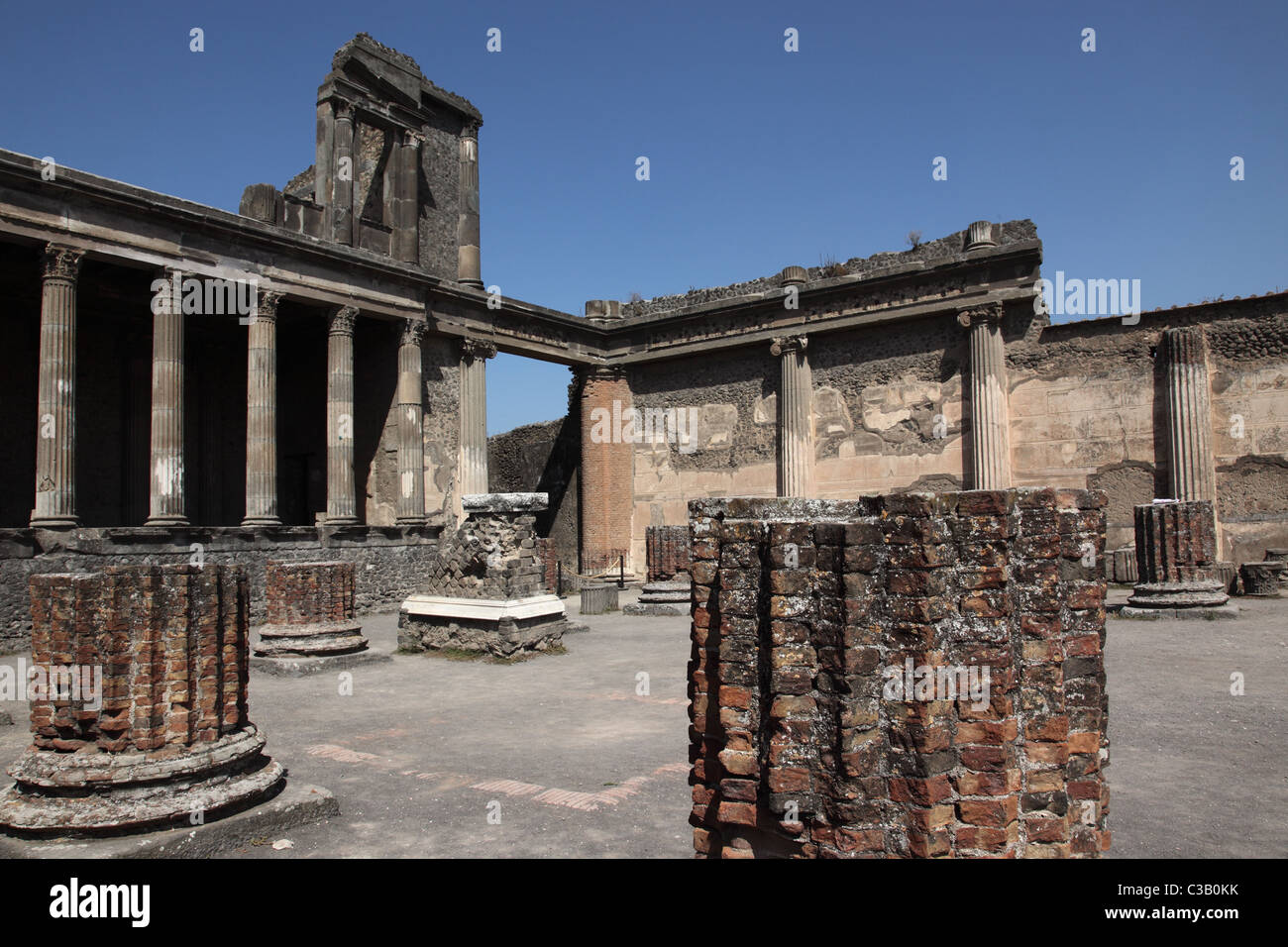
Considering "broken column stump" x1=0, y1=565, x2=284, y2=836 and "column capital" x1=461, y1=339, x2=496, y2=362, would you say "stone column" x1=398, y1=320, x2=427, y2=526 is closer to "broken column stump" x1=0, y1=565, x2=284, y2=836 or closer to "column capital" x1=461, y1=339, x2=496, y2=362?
"column capital" x1=461, y1=339, x2=496, y2=362

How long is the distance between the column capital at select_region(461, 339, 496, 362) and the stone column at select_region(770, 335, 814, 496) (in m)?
6.23

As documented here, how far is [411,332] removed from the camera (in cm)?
1770

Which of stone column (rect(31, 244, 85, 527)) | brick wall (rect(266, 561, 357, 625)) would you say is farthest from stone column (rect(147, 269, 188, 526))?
brick wall (rect(266, 561, 357, 625))

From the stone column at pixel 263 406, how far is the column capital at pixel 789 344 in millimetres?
10054

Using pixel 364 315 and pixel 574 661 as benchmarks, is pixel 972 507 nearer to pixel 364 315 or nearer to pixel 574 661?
pixel 574 661

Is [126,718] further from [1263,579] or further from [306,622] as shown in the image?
[1263,579]

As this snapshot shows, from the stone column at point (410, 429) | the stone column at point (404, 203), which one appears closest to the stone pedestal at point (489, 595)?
the stone column at point (410, 429)

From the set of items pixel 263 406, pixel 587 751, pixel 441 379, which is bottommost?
pixel 587 751

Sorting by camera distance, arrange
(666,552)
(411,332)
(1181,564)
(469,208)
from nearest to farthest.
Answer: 1. (1181,564)
2. (666,552)
3. (411,332)
4. (469,208)

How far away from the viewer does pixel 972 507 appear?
8.61 ft

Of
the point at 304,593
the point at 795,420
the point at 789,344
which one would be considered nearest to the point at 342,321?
the point at 304,593

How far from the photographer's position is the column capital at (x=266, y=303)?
15633 millimetres

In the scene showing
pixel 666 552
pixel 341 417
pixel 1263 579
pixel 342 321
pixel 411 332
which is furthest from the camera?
pixel 411 332

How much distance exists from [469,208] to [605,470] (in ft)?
22.8
